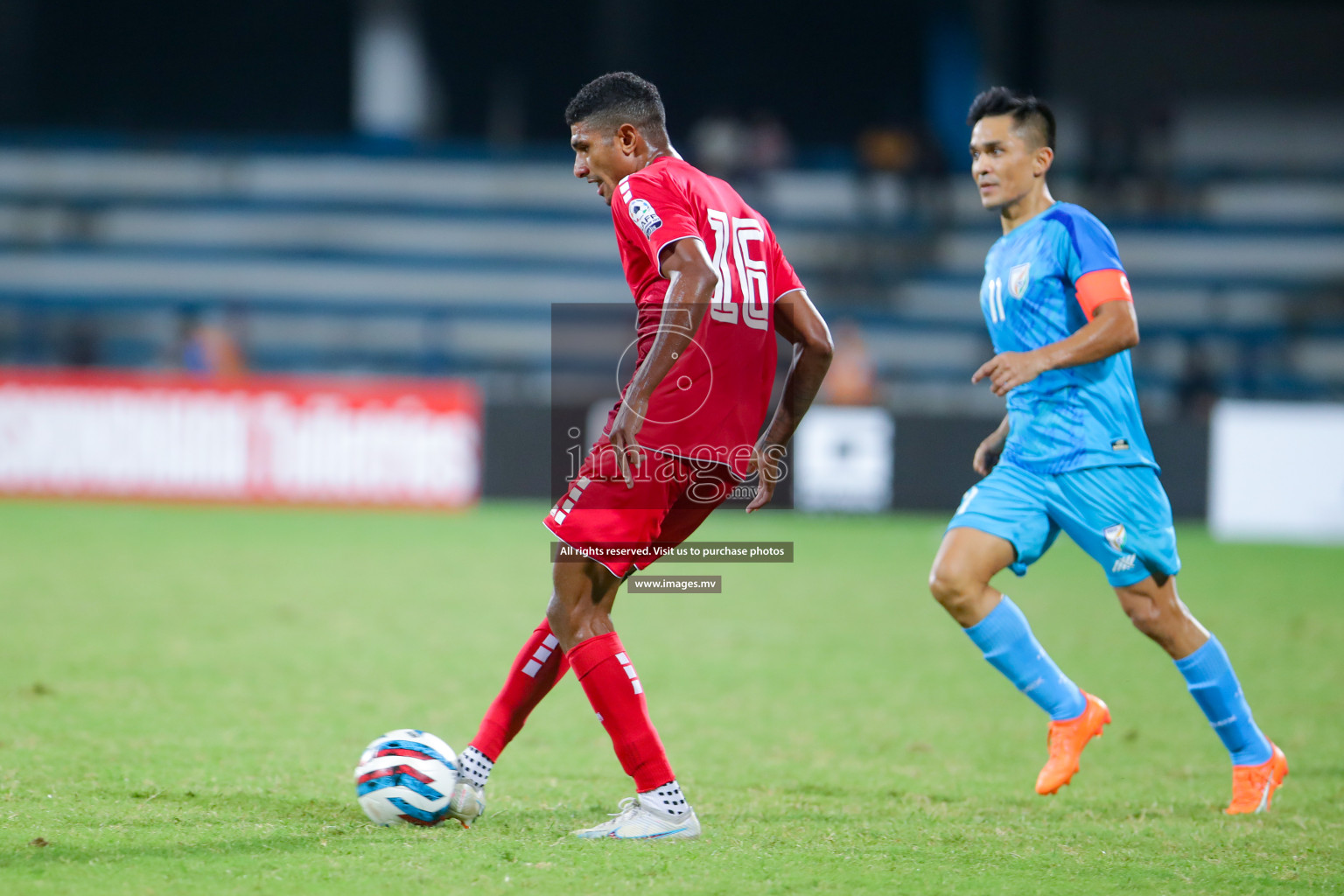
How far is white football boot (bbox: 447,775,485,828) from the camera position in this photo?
3.72 meters

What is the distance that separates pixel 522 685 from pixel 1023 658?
5.07ft

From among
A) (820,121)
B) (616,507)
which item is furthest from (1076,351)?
(820,121)

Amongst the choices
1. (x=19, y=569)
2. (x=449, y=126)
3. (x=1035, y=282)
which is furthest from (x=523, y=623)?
(x=449, y=126)

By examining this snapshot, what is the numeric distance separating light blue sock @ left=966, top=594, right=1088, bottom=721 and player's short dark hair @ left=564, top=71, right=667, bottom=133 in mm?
1825

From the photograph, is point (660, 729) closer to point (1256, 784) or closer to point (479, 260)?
point (1256, 784)

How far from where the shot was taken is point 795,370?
3969 millimetres

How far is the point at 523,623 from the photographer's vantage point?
25.4ft

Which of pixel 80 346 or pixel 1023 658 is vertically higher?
pixel 80 346

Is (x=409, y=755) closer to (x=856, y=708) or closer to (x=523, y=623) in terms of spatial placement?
(x=856, y=708)

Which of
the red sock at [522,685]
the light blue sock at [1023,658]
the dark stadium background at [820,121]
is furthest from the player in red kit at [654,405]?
the dark stadium background at [820,121]

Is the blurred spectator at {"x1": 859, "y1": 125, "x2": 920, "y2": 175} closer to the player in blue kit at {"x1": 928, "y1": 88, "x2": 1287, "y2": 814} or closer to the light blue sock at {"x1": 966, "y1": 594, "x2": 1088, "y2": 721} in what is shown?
the player in blue kit at {"x1": 928, "y1": 88, "x2": 1287, "y2": 814}

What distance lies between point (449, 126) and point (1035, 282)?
20.9 meters

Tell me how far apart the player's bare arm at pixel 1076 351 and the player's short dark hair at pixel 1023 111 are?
27.5 inches

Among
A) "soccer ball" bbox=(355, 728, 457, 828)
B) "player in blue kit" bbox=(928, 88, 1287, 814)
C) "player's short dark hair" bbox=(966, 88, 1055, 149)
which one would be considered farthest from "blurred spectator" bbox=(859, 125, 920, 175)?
"soccer ball" bbox=(355, 728, 457, 828)
